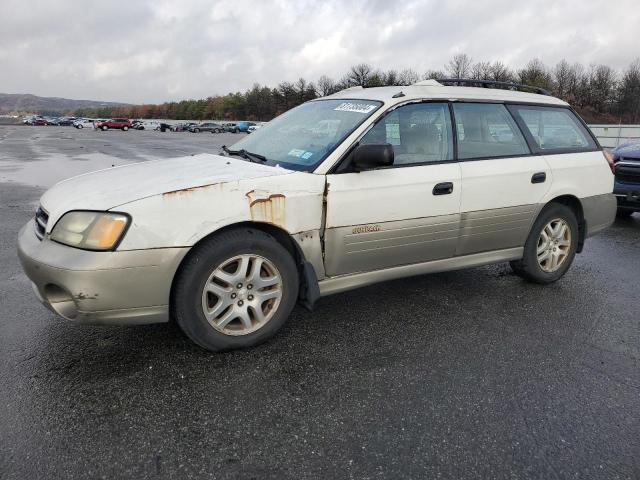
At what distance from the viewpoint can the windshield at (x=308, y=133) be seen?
314 cm

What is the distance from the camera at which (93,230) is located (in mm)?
2467

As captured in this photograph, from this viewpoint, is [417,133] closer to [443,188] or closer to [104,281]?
[443,188]

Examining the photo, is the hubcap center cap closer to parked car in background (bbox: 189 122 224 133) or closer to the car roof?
the car roof

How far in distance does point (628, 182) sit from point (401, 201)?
543 centimetres

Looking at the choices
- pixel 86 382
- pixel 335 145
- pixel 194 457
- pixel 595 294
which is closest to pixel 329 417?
pixel 194 457

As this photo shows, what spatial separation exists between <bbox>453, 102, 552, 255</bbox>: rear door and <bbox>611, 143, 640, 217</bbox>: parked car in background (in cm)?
380

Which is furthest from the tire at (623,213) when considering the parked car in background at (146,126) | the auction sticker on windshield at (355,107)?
the parked car in background at (146,126)

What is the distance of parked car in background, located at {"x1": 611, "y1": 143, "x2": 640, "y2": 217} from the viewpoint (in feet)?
22.1

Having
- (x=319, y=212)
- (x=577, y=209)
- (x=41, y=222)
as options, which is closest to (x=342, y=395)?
(x=319, y=212)

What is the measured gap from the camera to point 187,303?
263 cm

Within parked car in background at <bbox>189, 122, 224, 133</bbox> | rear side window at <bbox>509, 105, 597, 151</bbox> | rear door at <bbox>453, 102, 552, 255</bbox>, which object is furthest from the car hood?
parked car in background at <bbox>189, 122, 224, 133</bbox>

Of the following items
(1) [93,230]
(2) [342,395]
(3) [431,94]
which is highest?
(3) [431,94]

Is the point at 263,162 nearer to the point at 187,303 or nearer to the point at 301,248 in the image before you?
the point at 301,248

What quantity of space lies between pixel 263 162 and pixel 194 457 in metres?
1.96
